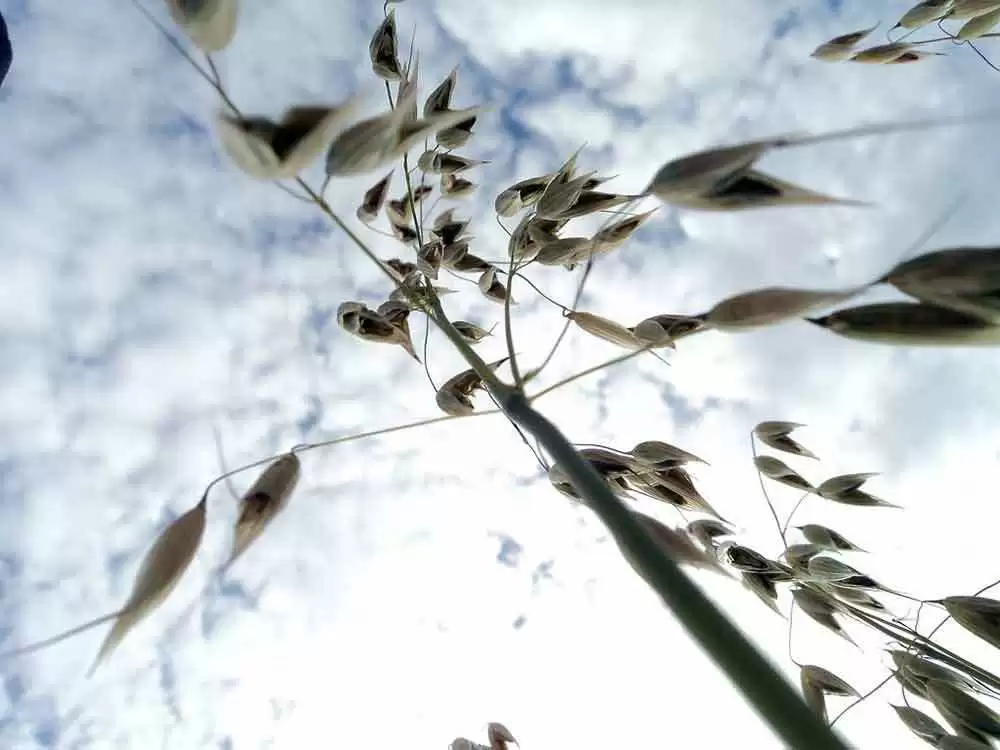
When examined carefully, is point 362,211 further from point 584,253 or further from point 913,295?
point 913,295

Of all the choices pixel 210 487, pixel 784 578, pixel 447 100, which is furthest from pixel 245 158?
pixel 784 578

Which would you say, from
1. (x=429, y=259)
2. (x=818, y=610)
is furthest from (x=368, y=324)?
(x=818, y=610)

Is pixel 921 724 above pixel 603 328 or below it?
below

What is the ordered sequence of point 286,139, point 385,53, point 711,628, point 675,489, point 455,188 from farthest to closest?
1. point 455,188
2. point 385,53
3. point 675,489
4. point 286,139
5. point 711,628

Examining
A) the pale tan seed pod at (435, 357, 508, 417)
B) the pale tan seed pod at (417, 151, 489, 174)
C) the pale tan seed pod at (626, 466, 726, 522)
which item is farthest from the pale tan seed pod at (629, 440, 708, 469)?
the pale tan seed pod at (417, 151, 489, 174)

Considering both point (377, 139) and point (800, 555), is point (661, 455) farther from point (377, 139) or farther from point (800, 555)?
point (377, 139)

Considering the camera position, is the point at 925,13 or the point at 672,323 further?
the point at 925,13

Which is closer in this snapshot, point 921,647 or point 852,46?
point 921,647
